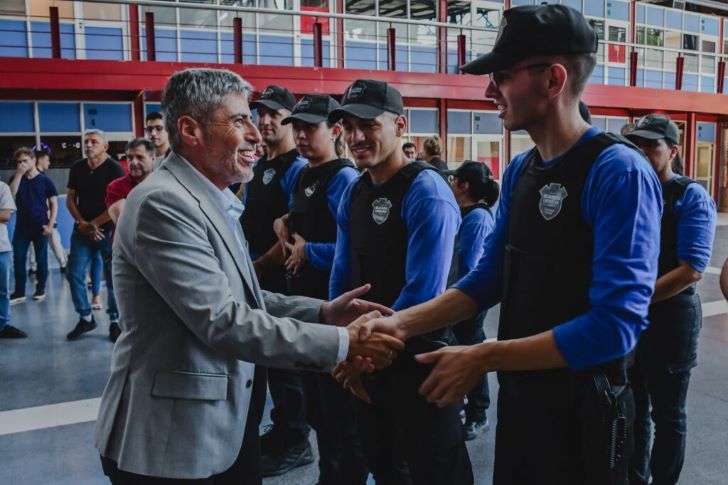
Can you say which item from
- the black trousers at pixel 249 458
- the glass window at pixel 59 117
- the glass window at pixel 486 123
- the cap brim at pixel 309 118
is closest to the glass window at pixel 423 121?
the glass window at pixel 486 123

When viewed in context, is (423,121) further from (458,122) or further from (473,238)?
(473,238)

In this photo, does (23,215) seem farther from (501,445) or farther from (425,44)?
(425,44)

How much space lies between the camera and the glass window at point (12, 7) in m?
11.8

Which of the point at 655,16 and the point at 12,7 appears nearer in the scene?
the point at 12,7

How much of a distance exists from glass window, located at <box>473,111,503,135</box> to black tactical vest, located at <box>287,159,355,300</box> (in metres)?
13.3

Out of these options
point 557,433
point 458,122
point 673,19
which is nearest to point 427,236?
point 557,433

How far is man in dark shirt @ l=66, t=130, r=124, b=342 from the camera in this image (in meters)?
5.45

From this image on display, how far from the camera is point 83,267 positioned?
18.3 ft

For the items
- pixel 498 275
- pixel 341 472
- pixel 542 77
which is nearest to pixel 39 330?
pixel 341 472

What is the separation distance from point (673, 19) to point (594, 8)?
356 cm

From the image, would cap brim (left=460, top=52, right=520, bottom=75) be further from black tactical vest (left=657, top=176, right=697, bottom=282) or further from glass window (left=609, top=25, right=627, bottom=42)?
glass window (left=609, top=25, right=627, bottom=42)

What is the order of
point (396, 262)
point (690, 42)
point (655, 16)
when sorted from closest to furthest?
1. point (396, 262)
2. point (655, 16)
3. point (690, 42)

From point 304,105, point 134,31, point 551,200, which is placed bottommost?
point 551,200

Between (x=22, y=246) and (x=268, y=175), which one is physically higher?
(x=268, y=175)
